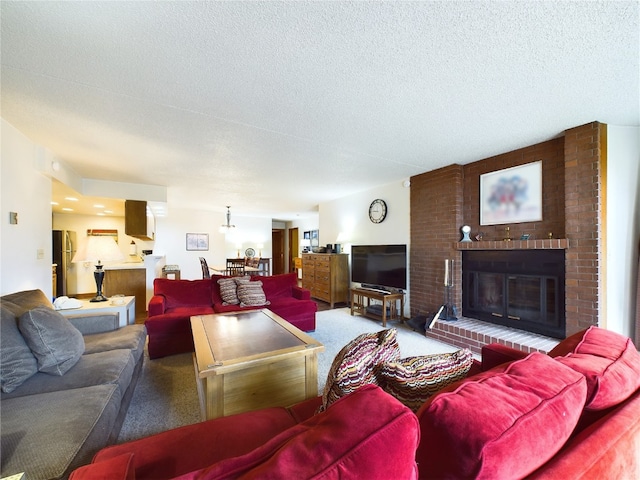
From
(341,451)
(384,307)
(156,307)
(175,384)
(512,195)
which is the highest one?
(512,195)

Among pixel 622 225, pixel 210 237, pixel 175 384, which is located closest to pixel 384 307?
pixel 622 225

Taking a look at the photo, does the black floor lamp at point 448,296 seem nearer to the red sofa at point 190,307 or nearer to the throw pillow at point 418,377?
the red sofa at point 190,307

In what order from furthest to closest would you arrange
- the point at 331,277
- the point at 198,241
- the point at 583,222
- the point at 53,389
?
the point at 198,241
the point at 331,277
the point at 583,222
the point at 53,389

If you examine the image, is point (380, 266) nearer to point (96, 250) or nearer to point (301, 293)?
point (301, 293)

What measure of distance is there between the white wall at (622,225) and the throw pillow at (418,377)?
8.34ft

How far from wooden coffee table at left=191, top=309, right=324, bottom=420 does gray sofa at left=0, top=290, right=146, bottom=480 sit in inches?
17.3

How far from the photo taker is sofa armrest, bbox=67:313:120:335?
2.21 meters

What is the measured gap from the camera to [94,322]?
2.26 meters

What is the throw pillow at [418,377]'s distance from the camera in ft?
3.03

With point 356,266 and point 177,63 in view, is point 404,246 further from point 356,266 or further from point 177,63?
point 177,63

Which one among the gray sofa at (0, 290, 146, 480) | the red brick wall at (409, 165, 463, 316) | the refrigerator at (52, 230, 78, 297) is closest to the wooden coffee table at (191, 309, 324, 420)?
the gray sofa at (0, 290, 146, 480)

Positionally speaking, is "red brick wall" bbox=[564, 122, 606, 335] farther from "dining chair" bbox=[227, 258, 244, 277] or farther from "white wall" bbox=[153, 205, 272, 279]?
"white wall" bbox=[153, 205, 272, 279]

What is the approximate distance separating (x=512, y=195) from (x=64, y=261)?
8840mm

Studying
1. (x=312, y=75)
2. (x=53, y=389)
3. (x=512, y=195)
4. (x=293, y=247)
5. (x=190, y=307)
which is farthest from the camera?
(x=293, y=247)
